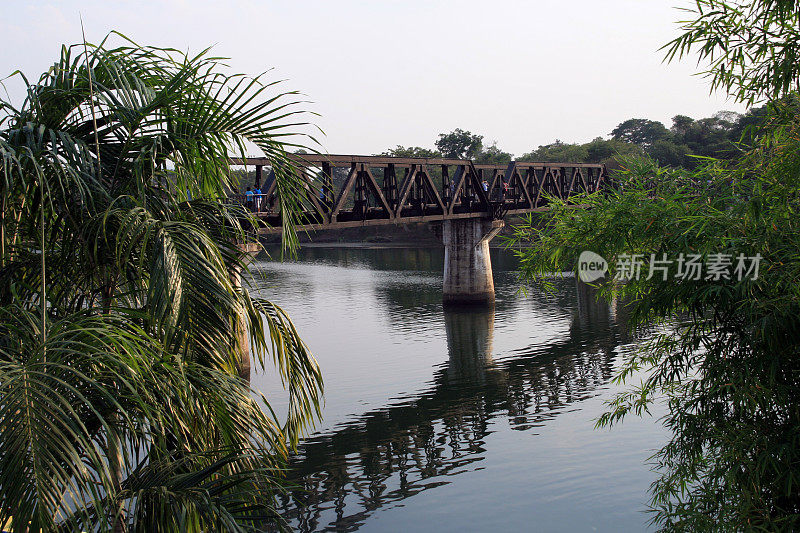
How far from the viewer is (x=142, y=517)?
399 centimetres

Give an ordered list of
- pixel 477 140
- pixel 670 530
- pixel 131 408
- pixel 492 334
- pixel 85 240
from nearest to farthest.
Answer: pixel 131 408
pixel 85 240
pixel 670 530
pixel 492 334
pixel 477 140

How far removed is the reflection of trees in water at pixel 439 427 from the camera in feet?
39.8

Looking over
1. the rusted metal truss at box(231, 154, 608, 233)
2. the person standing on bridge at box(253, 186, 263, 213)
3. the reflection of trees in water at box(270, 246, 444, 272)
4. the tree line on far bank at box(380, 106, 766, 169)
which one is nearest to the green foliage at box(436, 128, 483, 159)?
the tree line on far bank at box(380, 106, 766, 169)

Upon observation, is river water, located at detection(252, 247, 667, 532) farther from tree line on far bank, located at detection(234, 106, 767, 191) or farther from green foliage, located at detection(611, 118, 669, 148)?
green foliage, located at detection(611, 118, 669, 148)

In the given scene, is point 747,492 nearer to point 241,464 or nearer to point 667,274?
point 667,274

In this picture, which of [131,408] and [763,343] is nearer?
[131,408]

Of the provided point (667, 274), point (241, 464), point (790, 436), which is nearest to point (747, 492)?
A: point (790, 436)

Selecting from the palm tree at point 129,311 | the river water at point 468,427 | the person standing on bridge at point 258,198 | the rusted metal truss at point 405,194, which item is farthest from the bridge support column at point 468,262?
the palm tree at point 129,311

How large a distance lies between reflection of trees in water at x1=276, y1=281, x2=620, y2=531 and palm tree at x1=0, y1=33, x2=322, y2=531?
5047 millimetres

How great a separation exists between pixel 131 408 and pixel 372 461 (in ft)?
33.1

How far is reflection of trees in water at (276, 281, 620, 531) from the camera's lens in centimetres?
1214

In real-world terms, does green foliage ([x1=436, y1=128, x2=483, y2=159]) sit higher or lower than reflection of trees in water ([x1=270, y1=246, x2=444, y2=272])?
higher

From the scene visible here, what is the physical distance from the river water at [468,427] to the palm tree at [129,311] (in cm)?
81

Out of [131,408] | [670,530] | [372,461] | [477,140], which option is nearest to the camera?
[131,408]
